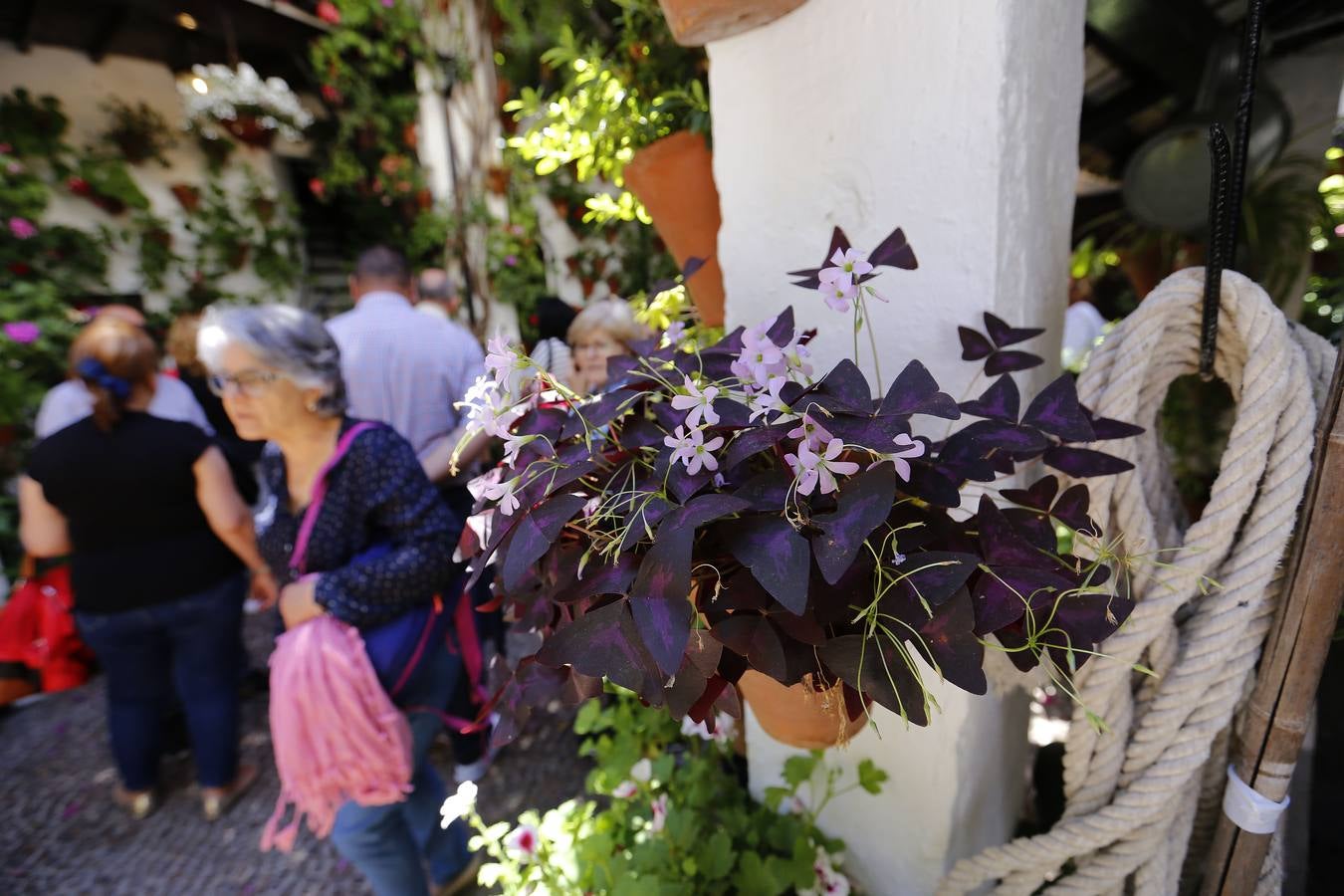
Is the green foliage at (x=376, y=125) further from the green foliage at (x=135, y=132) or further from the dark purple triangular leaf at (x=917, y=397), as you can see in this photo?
the dark purple triangular leaf at (x=917, y=397)

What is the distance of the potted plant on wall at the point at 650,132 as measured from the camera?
1.07 metres

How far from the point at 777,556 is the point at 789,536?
0.02 meters

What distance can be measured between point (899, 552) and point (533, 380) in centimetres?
47

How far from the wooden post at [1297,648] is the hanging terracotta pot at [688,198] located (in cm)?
80

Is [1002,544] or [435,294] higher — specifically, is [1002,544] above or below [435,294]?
below

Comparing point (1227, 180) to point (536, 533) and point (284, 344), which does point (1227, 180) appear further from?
point (284, 344)

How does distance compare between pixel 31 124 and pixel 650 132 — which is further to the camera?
pixel 31 124

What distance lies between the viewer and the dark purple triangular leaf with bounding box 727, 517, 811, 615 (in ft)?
1.63

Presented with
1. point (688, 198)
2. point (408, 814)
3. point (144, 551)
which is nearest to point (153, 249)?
point (144, 551)

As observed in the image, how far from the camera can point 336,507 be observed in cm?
141

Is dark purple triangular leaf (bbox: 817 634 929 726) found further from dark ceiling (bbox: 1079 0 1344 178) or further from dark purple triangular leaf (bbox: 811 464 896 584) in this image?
dark ceiling (bbox: 1079 0 1344 178)

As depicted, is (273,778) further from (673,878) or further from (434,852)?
(673,878)

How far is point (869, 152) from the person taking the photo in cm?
82

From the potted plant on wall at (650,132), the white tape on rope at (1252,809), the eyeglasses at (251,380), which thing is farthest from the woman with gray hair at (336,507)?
the white tape on rope at (1252,809)
